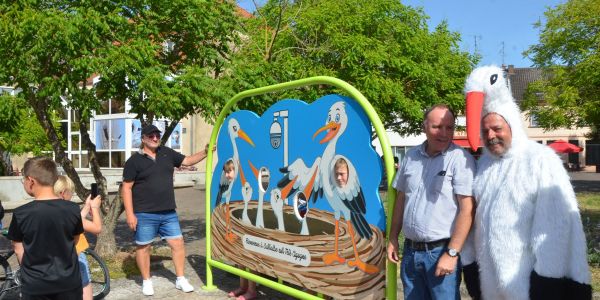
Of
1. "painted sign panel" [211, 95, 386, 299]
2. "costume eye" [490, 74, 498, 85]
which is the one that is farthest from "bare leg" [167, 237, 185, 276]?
"costume eye" [490, 74, 498, 85]

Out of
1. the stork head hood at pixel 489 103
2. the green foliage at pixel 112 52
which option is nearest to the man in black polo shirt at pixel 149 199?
the green foliage at pixel 112 52

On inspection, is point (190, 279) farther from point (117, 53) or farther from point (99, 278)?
point (117, 53)

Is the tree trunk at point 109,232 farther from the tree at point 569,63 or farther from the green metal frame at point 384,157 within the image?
the tree at point 569,63

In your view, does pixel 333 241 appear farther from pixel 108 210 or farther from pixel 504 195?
pixel 108 210

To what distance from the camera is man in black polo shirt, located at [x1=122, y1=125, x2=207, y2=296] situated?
5781 mm

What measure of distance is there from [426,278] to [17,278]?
4.10m

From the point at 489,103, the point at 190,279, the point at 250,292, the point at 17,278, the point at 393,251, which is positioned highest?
the point at 489,103

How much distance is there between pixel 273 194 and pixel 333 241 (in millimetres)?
897

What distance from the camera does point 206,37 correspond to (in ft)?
24.0

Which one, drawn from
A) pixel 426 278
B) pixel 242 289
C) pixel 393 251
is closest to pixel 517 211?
pixel 426 278

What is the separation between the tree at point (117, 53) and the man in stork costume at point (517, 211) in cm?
399

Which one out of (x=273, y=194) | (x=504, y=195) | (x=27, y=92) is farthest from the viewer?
(x=27, y=92)

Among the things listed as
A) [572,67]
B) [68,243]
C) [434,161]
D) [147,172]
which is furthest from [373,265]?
[572,67]

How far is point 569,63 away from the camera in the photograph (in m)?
22.7
